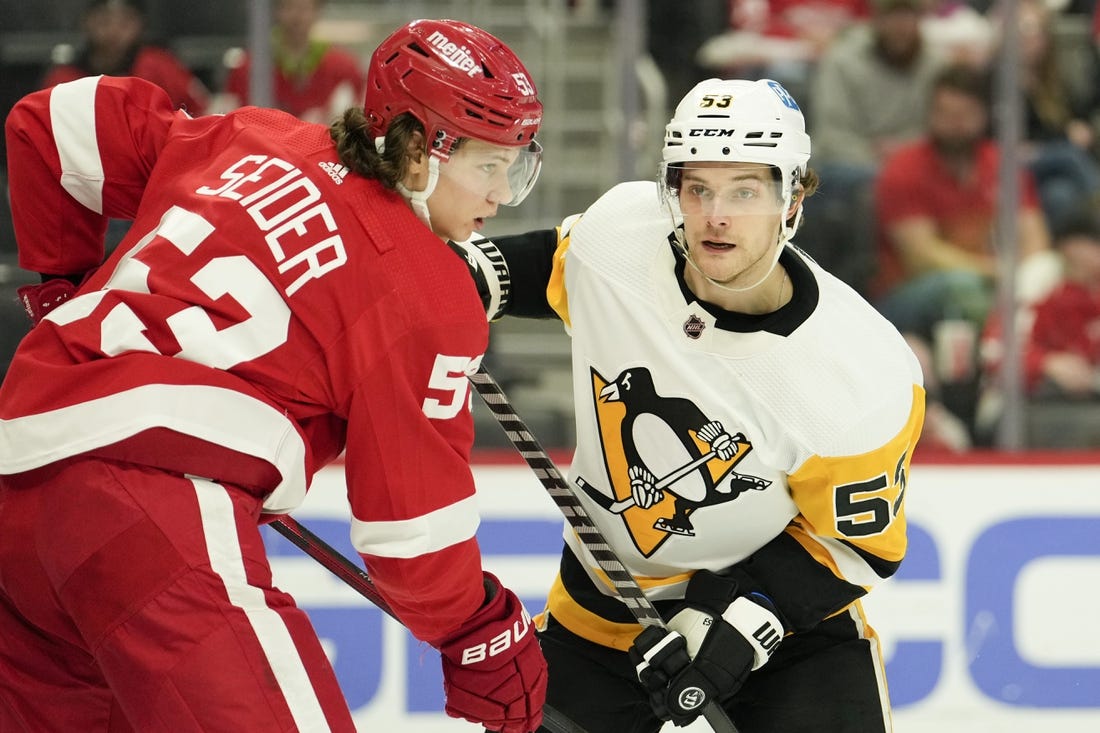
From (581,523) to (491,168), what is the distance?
0.73m

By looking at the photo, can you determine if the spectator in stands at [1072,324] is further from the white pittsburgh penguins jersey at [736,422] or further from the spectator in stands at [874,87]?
the white pittsburgh penguins jersey at [736,422]

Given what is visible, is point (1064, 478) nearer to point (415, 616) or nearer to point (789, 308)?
point (789, 308)

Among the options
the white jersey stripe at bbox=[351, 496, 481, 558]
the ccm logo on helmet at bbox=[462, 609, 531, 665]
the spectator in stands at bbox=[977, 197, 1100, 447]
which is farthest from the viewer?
the spectator in stands at bbox=[977, 197, 1100, 447]

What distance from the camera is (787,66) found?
4.46 m

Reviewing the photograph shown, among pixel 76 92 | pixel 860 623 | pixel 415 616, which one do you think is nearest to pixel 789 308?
pixel 860 623

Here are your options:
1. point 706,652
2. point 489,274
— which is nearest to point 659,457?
point 706,652

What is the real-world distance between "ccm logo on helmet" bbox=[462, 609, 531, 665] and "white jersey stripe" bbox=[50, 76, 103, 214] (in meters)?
0.87

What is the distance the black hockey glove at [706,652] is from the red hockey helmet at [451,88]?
87 centimetres

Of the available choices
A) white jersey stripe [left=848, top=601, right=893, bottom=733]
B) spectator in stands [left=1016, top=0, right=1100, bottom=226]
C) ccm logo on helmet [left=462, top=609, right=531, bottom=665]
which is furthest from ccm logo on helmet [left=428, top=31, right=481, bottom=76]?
spectator in stands [left=1016, top=0, right=1100, bottom=226]

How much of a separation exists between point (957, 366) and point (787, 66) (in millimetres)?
1002

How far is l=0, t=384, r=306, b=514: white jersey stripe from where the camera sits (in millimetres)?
1893

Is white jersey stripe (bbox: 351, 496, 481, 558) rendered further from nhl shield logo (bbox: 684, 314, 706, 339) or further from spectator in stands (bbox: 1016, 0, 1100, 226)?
spectator in stands (bbox: 1016, 0, 1100, 226)

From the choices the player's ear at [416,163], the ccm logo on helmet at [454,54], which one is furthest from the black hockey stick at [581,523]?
the ccm logo on helmet at [454,54]

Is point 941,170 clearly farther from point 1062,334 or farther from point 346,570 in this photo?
point 346,570
